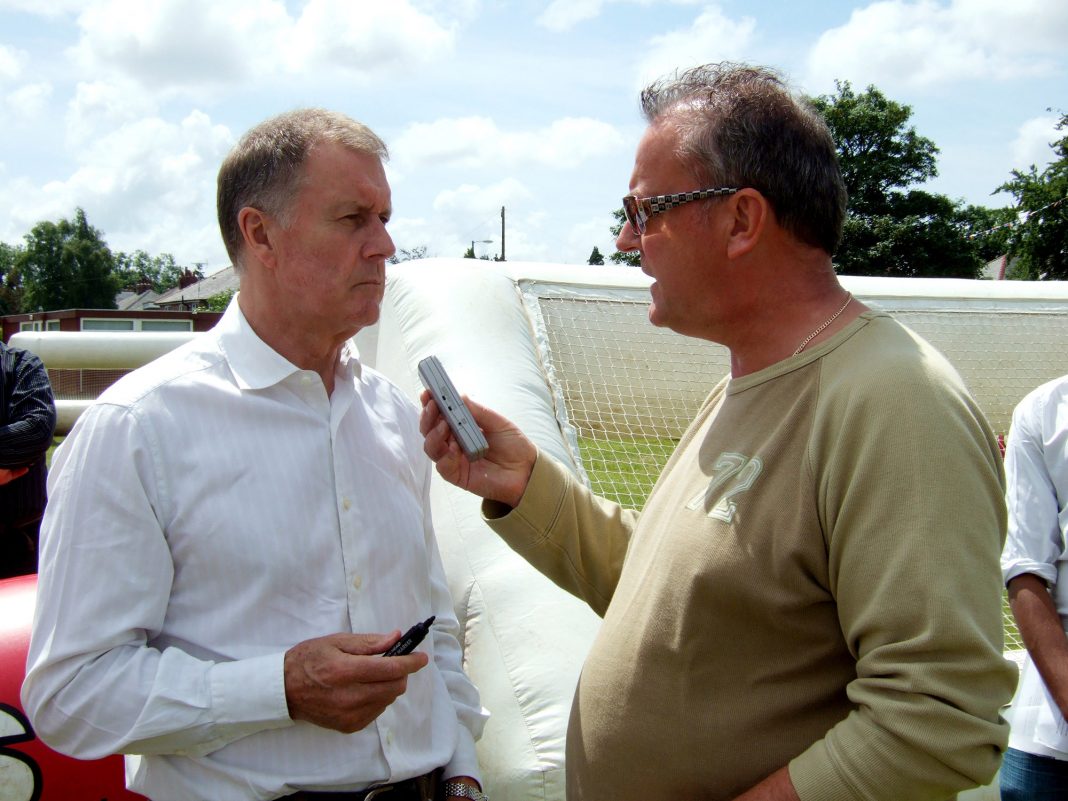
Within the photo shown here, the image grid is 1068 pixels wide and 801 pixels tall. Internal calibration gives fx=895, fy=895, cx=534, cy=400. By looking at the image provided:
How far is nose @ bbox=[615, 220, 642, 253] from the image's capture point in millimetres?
1846

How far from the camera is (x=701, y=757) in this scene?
4.81ft

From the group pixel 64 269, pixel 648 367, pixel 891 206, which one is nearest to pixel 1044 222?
pixel 891 206

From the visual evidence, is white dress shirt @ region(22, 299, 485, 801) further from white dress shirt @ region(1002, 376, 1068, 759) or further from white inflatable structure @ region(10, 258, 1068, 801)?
white dress shirt @ region(1002, 376, 1068, 759)

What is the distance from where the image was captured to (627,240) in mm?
1880

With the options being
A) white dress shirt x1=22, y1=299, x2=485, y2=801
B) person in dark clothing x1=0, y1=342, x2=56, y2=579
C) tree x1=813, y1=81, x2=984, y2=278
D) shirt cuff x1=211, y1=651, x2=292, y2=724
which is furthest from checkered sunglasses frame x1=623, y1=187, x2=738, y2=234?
tree x1=813, y1=81, x2=984, y2=278

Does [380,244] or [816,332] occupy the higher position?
[380,244]

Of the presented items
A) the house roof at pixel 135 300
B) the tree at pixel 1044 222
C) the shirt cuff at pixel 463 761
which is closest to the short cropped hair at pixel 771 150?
the shirt cuff at pixel 463 761

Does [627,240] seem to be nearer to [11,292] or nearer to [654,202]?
[654,202]

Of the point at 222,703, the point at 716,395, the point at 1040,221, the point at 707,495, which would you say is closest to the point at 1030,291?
the point at 716,395

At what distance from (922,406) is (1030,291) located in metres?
4.30

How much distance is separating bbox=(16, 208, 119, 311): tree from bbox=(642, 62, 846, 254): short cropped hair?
78588 millimetres

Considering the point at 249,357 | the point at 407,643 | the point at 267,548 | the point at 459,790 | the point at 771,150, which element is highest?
the point at 771,150

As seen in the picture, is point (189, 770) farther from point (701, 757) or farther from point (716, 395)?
point (716, 395)

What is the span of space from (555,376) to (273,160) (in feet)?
7.23
